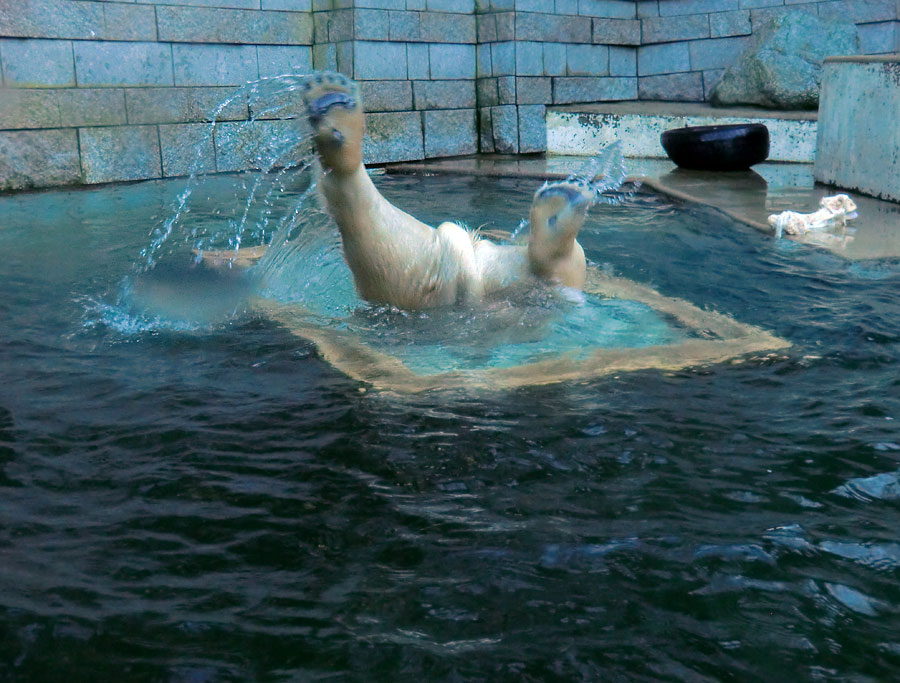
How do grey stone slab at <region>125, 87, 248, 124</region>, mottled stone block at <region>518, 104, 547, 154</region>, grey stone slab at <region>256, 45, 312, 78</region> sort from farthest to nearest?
1. mottled stone block at <region>518, 104, 547, 154</region>
2. grey stone slab at <region>256, 45, 312, 78</region>
3. grey stone slab at <region>125, 87, 248, 124</region>

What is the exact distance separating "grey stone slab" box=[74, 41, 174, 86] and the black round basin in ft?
18.4

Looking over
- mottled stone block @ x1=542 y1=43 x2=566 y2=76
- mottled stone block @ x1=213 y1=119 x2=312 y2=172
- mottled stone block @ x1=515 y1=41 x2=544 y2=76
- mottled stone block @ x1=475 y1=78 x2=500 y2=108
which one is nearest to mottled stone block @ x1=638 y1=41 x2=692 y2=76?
mottled stone block @ x1=542 y1=43 x2=566 y2=76

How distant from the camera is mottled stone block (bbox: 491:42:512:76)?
12.0 m

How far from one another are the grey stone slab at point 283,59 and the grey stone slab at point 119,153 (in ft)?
5.31

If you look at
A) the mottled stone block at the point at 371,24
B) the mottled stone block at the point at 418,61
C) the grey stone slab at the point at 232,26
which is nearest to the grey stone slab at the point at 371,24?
the mottled stone block at the point at 371,24

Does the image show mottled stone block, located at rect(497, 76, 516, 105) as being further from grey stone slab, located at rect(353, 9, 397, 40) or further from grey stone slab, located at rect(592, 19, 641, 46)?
grey stone slab, located at rect(592, 19, 641, 46)

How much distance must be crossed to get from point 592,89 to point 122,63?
22.5 feet

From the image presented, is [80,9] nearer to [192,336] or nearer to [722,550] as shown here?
[192,336]

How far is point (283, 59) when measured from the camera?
10.9 meters

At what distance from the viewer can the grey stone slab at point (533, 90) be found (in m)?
12.3

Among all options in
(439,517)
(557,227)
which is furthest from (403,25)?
(439,517)

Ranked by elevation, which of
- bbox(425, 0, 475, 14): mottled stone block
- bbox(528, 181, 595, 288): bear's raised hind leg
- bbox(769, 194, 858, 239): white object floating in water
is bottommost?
bbox(769, 194, 858, 239): white object floating in water

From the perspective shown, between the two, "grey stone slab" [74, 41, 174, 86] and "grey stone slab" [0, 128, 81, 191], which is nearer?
"grey stone slab" [0, 128, 81, 191]

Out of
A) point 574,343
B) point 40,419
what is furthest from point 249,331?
point 574,343
